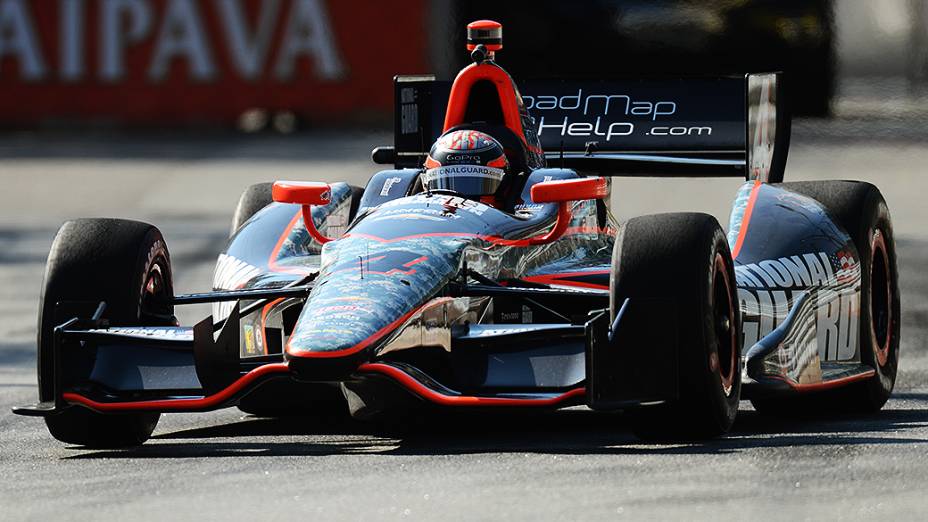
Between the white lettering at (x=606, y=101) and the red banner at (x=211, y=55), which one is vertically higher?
the white lettering at (x=606, y=101)

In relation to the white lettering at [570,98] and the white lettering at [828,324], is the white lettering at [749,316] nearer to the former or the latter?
the white lettering at [828,324]

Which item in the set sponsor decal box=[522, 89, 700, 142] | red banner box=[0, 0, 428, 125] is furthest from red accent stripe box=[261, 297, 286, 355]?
red banner box=[0, 0, 428, 125]

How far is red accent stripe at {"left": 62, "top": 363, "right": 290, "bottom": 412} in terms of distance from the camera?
281 inches

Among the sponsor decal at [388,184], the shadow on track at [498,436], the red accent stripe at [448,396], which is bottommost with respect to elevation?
the shadow on track at [498,436]

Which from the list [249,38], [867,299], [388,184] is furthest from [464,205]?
[249,38]

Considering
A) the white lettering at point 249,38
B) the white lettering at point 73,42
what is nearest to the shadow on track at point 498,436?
the white lettering at point 249,38

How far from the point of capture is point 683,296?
279 inches

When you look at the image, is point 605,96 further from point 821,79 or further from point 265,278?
point 821,79

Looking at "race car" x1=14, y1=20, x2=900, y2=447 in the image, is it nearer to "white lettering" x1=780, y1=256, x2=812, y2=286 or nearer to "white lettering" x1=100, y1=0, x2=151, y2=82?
"white lettering" x1=780, y1=256, x2=812, y2=286

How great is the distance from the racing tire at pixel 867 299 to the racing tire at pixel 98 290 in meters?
2.84

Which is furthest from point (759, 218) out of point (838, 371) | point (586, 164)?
point (586, 164)

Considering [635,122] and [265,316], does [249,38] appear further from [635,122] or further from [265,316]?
[265,316]

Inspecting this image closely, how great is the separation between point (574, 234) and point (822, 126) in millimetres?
15788

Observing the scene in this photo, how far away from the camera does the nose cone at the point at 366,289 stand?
23.0 ft
